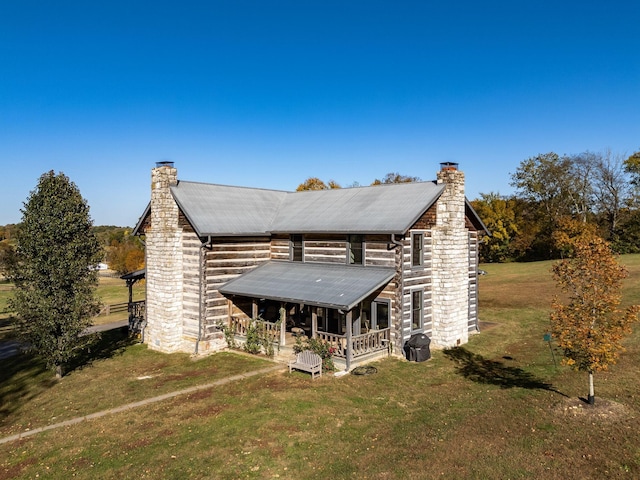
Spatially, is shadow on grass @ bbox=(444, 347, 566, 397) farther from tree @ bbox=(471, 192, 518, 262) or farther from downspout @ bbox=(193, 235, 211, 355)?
tree @ bbox=(471, 192, 518, 262)

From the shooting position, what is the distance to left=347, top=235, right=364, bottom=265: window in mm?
21791

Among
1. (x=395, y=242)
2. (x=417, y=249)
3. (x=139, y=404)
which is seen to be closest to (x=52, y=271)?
(x=139, y=404)

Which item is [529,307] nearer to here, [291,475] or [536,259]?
[291,475]

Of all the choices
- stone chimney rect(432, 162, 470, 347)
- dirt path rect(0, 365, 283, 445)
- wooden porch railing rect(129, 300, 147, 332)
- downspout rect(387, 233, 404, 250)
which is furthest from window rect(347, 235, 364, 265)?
wooden porch railing rect(129, 300, 147, 332)

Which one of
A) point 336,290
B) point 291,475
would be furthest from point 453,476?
point 336,290

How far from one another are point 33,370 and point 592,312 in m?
24.1

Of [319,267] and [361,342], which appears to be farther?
[319,267]

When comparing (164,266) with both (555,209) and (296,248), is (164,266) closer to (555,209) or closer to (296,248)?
(296,248)

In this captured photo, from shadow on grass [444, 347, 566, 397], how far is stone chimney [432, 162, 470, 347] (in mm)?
1365

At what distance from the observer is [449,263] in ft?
70.8

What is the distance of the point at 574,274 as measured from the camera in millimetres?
13672

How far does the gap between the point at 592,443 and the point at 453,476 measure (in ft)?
13.9

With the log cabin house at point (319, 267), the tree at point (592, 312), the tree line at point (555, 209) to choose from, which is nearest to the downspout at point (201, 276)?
the log cabin house at point (319, 267)

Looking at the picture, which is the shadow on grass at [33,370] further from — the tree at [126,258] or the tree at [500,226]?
the tree at [500,226]
